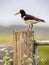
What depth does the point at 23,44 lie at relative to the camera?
4.92 meters

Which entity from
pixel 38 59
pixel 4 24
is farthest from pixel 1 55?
pixel 4 24

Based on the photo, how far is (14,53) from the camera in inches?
195

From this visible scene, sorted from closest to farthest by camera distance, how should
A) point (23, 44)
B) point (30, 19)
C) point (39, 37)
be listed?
point (23, 44) < point (30, 19) < point (39, 37)

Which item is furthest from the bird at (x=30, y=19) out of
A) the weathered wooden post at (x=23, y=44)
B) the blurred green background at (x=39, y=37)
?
the weathered wooden post at (x=23, y=44)

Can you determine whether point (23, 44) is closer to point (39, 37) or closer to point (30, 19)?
point (30, 19)

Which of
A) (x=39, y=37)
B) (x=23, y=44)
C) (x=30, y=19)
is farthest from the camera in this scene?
(x=39, y=37)

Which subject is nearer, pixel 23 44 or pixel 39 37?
pixel 23 44

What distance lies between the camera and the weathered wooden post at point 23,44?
4.92m

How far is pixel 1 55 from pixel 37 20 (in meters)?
0.82

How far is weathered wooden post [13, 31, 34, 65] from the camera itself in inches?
194

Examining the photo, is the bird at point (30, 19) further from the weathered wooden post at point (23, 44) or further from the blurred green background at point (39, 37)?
the weathered wooden post at point (23, 44)

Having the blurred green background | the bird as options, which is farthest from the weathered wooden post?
the bird

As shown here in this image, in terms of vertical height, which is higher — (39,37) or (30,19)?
(30,19)

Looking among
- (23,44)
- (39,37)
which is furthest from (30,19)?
(39,37)
